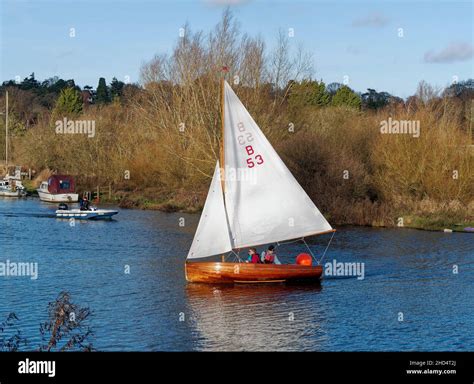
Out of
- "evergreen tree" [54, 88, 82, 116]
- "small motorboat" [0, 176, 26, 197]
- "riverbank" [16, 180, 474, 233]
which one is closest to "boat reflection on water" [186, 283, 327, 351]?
"riverbank" [16, 180, 474, 233]

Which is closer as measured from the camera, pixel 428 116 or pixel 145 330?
pixel 145 330

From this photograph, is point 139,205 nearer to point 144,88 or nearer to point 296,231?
point 144,88

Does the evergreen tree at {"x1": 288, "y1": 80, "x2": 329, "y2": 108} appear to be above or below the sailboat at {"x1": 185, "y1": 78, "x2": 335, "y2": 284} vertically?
above

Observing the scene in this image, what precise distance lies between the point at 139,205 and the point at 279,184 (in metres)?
37.1

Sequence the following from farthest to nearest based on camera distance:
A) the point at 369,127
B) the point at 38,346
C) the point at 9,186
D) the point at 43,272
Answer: the point at 9,186 < the point at 369,127 < the point at 43,272 < the point at 38,346

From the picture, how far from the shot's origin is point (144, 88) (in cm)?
8144

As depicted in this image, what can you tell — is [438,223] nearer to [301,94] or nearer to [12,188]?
[301,94]

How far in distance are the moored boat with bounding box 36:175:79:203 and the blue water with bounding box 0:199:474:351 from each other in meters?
22.8

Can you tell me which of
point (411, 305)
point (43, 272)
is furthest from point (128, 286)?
point (411, 305)

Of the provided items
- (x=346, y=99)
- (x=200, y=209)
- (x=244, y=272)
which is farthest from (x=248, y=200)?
(x=346, y=99)

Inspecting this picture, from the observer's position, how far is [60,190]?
73.5 metres

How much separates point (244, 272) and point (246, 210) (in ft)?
9.58

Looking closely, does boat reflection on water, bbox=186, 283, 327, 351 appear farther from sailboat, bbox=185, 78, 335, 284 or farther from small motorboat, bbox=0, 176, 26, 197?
small motorboat, bbox=0, 176, 26, 197

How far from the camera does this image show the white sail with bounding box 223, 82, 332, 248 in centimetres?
3428
